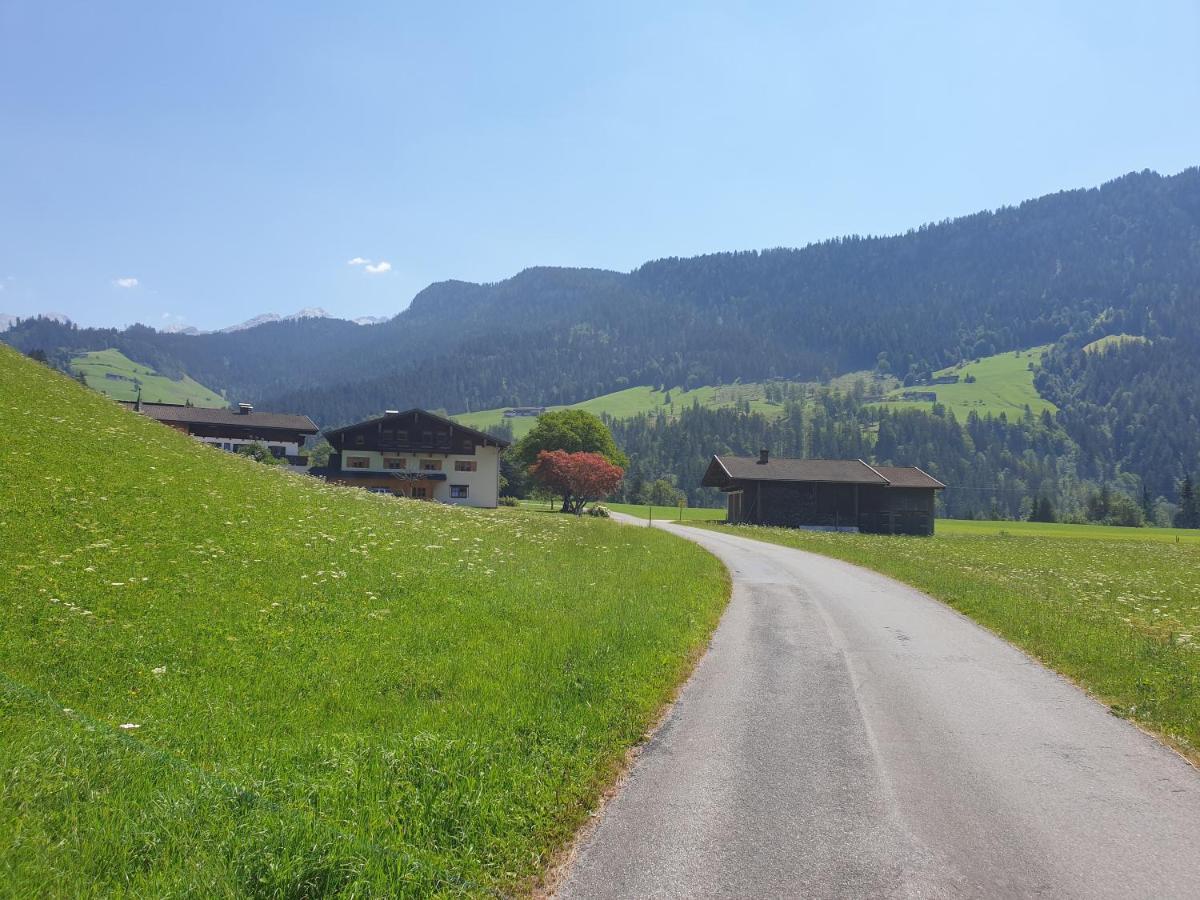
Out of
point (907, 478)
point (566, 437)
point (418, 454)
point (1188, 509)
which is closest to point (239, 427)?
point (418, 454)

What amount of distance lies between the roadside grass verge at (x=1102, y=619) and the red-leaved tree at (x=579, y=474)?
4422cm

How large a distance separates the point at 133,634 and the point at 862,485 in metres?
70.4

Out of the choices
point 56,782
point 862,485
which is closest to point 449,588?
point 56,782

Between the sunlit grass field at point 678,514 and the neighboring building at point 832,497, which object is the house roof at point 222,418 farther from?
the neighboring building at point 832,497

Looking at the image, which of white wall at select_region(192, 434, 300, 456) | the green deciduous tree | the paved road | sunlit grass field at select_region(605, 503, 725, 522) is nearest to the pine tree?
sunlit grass field at select_region(605, 503, 725, 522)

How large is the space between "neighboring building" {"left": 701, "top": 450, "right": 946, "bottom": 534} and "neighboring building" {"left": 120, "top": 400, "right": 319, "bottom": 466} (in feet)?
167

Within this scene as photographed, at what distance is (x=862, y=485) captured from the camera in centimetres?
7119

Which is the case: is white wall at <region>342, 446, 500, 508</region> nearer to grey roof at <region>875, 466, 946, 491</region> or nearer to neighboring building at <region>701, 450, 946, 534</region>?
neighboring building at <region>701, 450, 946, 534</region>

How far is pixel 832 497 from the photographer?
7162 centimetres

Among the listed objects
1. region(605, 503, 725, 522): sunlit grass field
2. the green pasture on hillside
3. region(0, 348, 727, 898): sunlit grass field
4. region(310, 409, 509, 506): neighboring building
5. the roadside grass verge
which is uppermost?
region(310, 409, 509, 506): neighboring building

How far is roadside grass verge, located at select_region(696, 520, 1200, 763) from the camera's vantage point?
32.0 ft

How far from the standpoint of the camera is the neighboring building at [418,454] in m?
70.9

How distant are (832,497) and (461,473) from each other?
38.7 metres

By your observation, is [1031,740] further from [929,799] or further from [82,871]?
[82,871]
